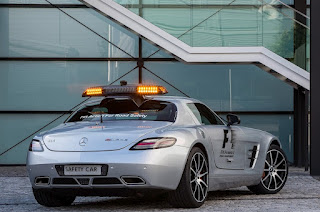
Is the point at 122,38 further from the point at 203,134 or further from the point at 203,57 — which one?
the point at 203,134

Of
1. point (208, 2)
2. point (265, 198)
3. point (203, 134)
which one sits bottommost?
point (265, 198)

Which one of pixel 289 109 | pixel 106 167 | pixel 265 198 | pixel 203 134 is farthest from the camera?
pixel 289 109

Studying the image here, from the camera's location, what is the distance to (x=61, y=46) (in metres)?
24.3

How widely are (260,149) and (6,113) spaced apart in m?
13.9

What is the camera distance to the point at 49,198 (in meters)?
9.68

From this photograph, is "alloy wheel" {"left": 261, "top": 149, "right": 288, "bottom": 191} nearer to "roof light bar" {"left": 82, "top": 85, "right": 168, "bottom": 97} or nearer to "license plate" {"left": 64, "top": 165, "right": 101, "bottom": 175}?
"roof light bar" {"left": 82, "top": 85, "right": 168, "bottom": 97}

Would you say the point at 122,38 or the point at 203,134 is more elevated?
the point at 122,38

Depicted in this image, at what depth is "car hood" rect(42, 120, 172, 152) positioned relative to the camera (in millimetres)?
8891

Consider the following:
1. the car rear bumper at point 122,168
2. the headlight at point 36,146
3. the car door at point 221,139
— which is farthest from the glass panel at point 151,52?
the car rear bumper at point 122,168

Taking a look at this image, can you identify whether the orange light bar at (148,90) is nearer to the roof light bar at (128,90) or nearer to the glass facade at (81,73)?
the roof light bar at (128,90)

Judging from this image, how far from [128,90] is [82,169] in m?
1.36

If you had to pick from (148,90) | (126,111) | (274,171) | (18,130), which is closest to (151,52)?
(18,130)

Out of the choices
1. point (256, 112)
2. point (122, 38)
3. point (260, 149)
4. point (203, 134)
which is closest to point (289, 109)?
point (256, 112)

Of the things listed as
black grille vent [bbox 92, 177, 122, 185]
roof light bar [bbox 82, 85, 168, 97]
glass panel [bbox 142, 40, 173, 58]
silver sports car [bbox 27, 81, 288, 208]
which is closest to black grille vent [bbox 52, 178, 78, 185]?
silver sports car [bbox 27, 81, 288, 208]
